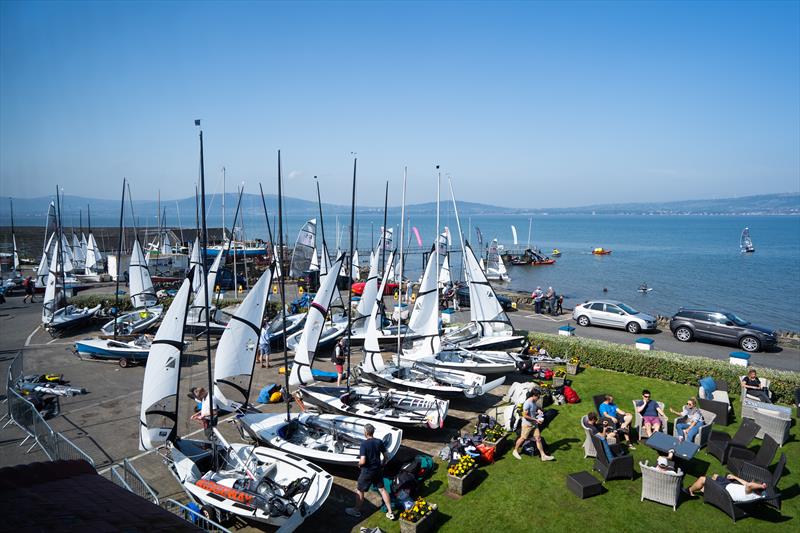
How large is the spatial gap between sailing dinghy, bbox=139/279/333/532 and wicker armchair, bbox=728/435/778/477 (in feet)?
27.8

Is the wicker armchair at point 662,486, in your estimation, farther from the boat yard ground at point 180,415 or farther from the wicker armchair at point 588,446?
the wicker armchair at point 588,446

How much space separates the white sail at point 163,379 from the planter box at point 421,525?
17.9 feet

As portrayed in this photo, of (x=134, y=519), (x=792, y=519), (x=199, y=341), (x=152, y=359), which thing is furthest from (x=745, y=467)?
(x=199, y=341)

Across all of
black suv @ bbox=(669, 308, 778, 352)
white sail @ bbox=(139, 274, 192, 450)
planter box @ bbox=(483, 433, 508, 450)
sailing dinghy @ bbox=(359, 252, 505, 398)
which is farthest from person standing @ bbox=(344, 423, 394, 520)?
black suv @ bbox=(669, 308, 778, 352)

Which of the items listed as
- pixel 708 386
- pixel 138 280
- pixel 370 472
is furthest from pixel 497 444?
pixel 138 280

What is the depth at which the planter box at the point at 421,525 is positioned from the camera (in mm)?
8359

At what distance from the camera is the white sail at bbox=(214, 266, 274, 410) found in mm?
11938

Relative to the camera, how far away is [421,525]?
8.47m

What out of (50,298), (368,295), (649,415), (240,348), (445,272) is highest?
(368,295)

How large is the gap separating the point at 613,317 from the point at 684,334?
336 cm

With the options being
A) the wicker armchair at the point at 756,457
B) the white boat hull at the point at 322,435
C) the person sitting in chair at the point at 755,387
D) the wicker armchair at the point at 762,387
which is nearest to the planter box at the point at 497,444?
the white boat hull at the point at 322,435

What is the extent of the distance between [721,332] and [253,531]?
886 inches

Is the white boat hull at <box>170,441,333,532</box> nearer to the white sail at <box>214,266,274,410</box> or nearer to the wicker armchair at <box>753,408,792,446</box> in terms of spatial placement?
the white sail at <box>214,266,274,410</box>

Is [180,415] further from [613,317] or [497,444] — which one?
[613,317]
